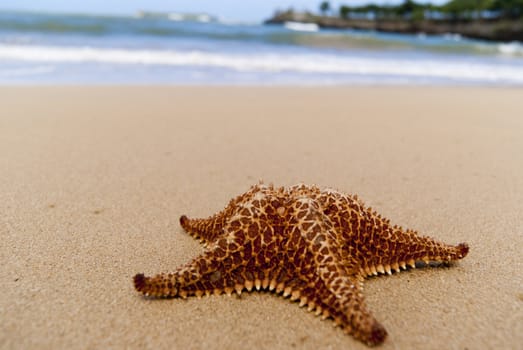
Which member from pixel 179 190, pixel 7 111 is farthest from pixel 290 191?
pixel 7 111

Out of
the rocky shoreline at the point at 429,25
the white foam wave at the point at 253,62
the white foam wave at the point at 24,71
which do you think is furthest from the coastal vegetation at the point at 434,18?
the white foam wave at the point at 24,71

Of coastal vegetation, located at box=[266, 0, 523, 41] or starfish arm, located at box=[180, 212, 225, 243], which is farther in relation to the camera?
coastal vegetation, located at box=[266, 0, 523, 41]

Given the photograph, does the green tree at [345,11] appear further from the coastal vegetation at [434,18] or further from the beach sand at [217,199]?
the beach sand at [217,199]

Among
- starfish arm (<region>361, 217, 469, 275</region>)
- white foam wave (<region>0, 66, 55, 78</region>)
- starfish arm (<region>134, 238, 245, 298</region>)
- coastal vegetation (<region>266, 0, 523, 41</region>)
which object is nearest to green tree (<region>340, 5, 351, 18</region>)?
coastal vegetation (<region>266, 0, 523, 41</region>)

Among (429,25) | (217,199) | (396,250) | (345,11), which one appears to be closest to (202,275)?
(396,250)

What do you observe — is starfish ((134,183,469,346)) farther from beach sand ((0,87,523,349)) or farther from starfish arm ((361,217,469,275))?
beach sand ((0,87,523,349))

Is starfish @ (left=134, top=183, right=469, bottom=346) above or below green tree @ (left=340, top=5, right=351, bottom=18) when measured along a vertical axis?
above

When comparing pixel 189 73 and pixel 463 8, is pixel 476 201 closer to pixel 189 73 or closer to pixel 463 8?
pixel 189 73

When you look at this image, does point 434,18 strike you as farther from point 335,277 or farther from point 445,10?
point 335,277
